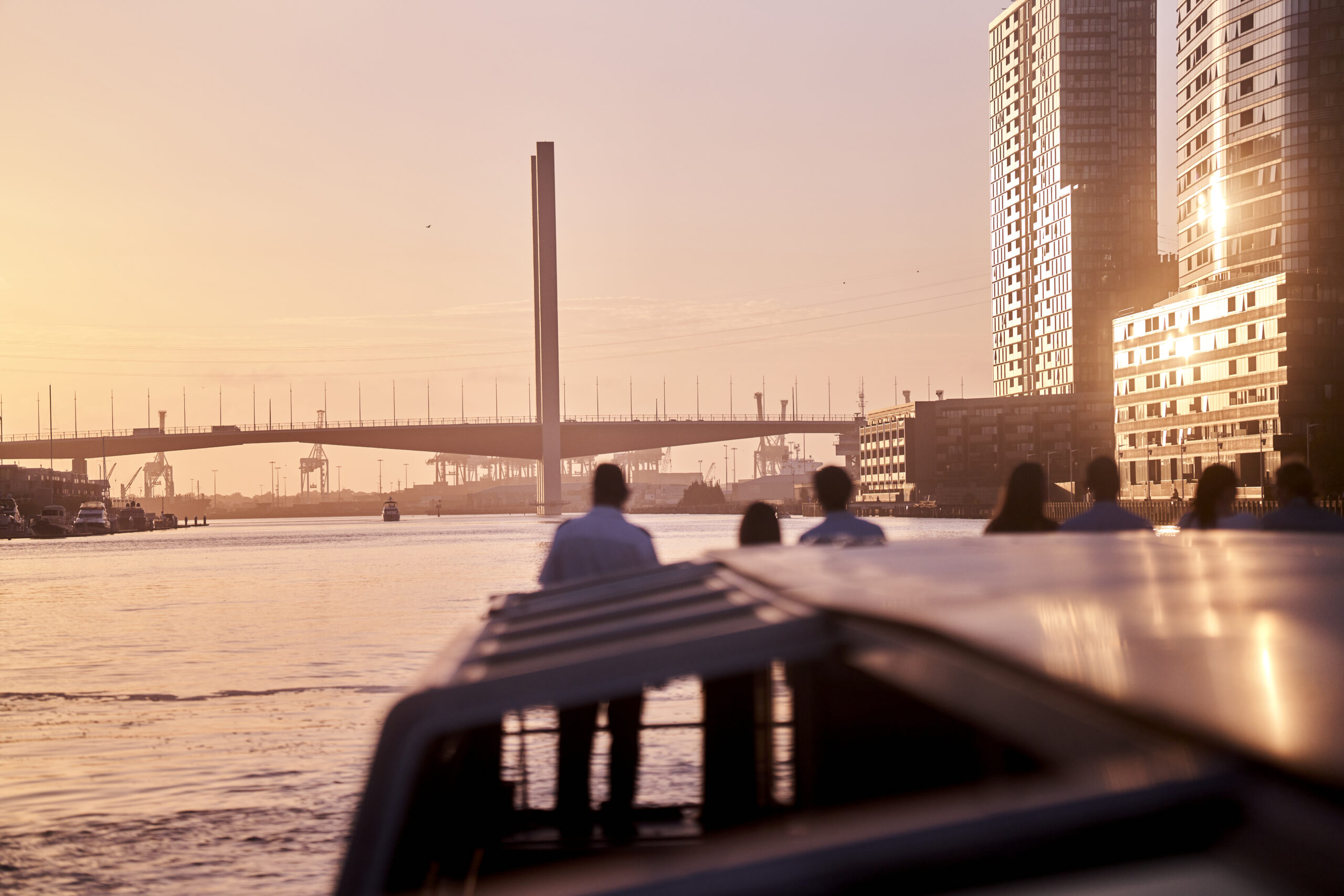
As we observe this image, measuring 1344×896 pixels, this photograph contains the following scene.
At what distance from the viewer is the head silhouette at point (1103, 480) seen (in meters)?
7.31

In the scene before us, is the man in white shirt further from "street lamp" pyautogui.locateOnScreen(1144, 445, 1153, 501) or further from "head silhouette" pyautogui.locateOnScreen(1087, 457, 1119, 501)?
"street lamp" pyautogui.locateOnScreen(1144, 445, 1153, 501)

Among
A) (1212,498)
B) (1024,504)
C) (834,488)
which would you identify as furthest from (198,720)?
(1212,498)

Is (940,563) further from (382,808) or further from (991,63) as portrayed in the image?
(991,63)

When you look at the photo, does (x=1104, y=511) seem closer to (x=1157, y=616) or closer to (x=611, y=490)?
(x=611, y=490)

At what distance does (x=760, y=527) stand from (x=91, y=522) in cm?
11064

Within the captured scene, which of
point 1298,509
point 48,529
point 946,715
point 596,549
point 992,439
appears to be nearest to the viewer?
point 946,715

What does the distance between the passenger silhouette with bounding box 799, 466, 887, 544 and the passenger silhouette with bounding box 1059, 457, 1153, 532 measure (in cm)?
92

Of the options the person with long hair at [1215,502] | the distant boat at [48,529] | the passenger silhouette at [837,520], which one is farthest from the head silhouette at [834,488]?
the distant boat at [48,529]

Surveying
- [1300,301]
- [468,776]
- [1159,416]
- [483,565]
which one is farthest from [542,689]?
[1159,416]

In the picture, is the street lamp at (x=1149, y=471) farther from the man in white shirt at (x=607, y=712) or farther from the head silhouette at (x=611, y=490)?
the man in white shirt at (x=607, y=712)

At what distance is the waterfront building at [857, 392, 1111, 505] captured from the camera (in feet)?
449

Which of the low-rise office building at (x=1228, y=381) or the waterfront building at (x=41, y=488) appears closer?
the low-rise office building at (x=1228, y=381)

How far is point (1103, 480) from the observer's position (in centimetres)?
739

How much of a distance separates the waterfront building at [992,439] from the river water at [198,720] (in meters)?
107
